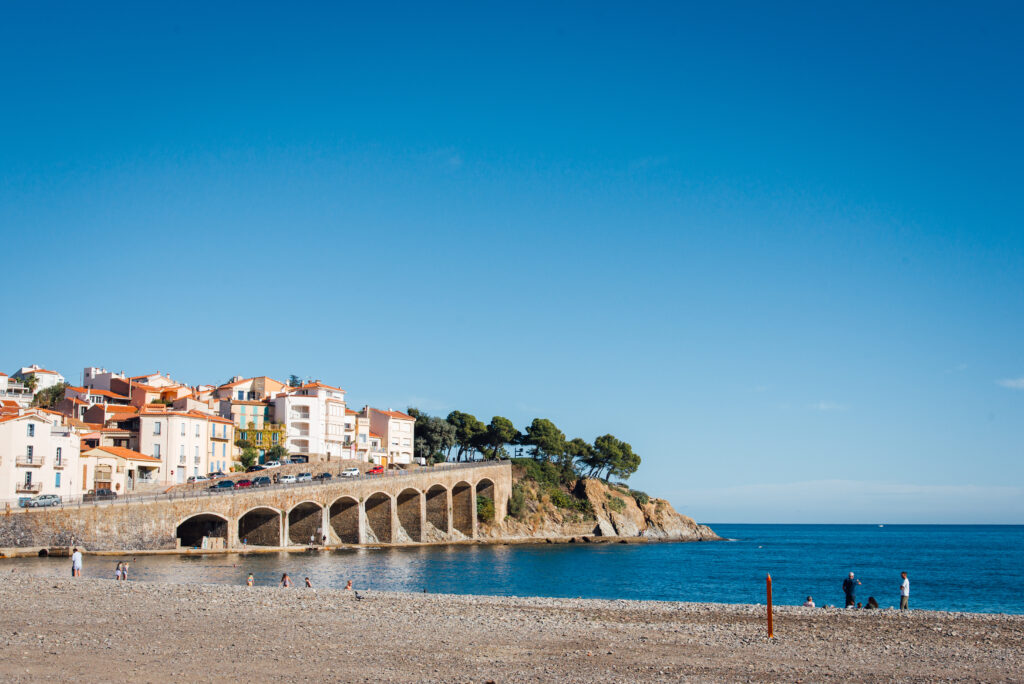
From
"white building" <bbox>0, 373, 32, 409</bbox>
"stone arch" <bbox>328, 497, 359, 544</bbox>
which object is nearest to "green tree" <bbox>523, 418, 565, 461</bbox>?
"stone arch" <bbox>328, 497, 359, 544</bbox>

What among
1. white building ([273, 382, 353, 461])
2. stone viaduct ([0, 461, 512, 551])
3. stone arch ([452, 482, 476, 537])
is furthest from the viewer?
white building ([273, 382, 353, 461])

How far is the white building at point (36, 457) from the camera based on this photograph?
212ft

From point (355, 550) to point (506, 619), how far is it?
54966mm

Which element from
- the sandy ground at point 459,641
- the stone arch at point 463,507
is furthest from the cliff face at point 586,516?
the sandy ground at point 459,641

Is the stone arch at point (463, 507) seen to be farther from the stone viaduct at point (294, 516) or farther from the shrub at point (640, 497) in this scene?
the shrub at point (640, 497)

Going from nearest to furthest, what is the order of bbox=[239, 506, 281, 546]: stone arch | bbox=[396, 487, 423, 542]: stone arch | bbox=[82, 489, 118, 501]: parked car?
bbox=[82, 489, 118, 501]: parked car → bbox=[239, 506, 281, 546]: stone arch → bbox=[396, 487, 423, 542]: stone arch

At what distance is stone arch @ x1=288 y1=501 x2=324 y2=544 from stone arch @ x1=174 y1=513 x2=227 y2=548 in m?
9.07

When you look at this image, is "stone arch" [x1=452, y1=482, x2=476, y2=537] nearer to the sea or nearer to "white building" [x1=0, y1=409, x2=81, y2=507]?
the sea

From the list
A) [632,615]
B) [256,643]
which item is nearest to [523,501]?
[632,615]

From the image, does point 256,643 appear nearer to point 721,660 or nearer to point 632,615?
point 721,660

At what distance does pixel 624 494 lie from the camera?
426 ft

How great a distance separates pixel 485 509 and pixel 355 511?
1052 inches

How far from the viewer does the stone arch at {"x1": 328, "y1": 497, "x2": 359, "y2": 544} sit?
273ft

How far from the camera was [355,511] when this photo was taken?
8338cm
